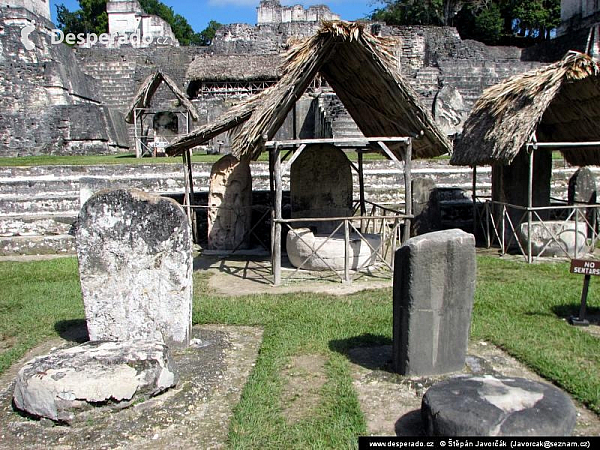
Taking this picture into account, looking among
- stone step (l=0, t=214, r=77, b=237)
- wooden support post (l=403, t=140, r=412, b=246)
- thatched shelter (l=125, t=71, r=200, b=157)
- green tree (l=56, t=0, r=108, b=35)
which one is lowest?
stone step (l=0, t=214, r=77, b=237)

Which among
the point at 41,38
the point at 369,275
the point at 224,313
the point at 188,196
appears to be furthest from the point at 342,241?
the point at 41,38

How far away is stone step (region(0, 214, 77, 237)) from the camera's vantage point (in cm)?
1149

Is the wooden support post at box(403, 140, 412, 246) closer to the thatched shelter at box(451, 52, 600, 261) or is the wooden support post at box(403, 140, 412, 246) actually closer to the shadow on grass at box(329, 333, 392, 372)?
the thatched shelter at box(451, 52, 600, 261)

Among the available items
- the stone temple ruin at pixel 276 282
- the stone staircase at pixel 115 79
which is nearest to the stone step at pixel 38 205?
the stone temple ruin at pixel 276 282

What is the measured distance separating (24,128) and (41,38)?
241 inches

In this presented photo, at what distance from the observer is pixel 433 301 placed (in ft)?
14.9

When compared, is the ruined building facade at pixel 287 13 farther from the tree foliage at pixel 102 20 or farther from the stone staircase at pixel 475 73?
the stone staircase at pixel 475 73

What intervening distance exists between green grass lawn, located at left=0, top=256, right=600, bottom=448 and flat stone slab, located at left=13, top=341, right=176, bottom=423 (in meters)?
0.79

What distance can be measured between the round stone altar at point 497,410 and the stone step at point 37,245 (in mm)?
9216

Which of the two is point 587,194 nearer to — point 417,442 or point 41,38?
point 417,442

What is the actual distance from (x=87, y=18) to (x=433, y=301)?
61934mm

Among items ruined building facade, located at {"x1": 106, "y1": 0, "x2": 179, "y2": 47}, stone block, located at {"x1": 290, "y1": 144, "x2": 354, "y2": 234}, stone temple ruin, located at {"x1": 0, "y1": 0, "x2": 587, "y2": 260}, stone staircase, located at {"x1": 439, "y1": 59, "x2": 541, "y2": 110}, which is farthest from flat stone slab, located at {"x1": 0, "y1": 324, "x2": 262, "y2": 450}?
ruined building facade, located at {"x1": 106, "y1": 0, "x2": 179, "y2": 47}

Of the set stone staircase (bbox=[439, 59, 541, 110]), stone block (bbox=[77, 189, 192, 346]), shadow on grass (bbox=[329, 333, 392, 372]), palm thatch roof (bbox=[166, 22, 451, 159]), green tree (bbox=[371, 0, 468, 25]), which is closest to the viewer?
shadow on grass (bbox=[329, 333, 392, 372])

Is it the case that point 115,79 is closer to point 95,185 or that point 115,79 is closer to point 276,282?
point 95,185
